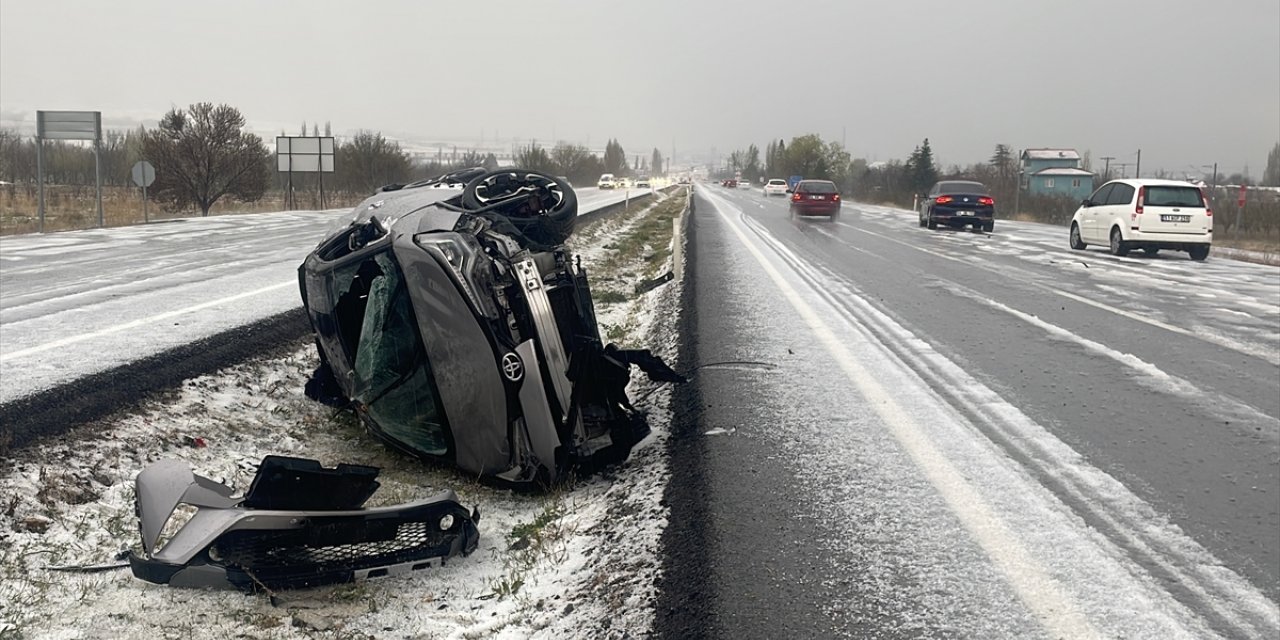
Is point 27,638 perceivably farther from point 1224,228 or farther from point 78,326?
point 1224,228

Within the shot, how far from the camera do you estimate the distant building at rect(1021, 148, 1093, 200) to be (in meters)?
102

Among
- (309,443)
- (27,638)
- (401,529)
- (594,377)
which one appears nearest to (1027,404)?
(594,377)

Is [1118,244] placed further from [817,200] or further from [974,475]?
[974,475]

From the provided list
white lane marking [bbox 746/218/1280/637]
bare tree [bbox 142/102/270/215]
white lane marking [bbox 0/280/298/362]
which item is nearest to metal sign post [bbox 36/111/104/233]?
bare tree [bbox 142/102/270/215]

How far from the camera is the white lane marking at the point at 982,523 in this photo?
3057 mm

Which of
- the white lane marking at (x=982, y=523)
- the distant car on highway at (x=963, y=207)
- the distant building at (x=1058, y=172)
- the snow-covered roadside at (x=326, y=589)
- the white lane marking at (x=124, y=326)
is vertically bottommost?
the snow-covered roadside at (x=326, y=589)

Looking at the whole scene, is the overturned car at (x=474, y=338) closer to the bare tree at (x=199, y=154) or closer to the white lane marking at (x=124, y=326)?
the white lane marking at (x=124, y=326)

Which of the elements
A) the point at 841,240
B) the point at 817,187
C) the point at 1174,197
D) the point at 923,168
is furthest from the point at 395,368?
the point at 923,168

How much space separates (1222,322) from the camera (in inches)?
378

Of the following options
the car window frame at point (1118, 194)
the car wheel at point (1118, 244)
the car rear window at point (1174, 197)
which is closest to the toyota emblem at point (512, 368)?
the car wheel at point (1118, 244)

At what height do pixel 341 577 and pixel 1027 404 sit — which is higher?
pixel 1027 404

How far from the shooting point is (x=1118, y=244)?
19.3 m

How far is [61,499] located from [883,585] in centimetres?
383

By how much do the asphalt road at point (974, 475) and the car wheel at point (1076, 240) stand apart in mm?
11408
